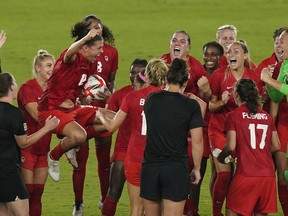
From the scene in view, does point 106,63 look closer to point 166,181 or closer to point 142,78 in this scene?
point 142,78

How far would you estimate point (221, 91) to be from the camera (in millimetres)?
13359

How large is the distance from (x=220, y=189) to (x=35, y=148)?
2.19m

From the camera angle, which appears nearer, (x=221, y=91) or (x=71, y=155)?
(x=221, y=91)

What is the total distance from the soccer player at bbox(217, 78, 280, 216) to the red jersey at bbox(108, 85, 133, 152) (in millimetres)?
1730

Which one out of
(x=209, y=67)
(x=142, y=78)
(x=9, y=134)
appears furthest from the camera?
(x=209, y=67)

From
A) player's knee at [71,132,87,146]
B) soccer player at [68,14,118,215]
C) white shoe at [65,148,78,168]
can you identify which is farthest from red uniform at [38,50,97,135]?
white shoe at [65,148,78,168]

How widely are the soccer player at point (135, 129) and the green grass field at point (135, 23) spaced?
30.7ft

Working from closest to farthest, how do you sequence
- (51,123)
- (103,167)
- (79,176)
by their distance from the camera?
(51,123), (79,176), (103,167)

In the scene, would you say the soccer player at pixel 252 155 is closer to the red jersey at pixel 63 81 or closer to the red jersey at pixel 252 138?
the red jersey at pixel 252 138

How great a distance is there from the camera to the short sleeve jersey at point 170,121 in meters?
11.1

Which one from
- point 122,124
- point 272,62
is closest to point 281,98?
point 272,62

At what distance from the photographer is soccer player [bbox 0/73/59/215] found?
37.4 feet

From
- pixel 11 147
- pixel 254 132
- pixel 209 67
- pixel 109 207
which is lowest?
pixel 109 207

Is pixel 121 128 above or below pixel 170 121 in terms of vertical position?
below
